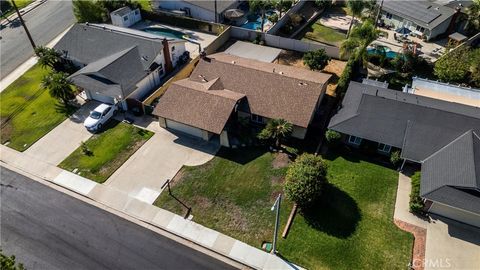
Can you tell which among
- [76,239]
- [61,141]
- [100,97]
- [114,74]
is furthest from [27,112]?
[76,239]

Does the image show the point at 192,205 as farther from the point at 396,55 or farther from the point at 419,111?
the point at 396,55

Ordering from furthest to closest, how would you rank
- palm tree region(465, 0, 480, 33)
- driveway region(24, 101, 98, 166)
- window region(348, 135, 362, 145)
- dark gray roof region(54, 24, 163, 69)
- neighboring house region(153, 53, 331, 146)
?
palm tree region(465, 0, 480, 33) → dark gray roof region(54, 24, 163, 69) → driveway region(24, 101, 98, 166) → neighboring house region(153, 53, 331, 146) → window region(348, 135, 362, 145)

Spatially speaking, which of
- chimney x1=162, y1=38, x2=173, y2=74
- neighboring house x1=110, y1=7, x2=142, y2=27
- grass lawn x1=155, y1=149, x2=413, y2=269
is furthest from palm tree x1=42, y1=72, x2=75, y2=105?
neighboring house x1=110, y1=7, x2=142, y2=27

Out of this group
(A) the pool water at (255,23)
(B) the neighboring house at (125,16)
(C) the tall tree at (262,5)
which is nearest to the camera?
(C) the tall tree at (262,5)

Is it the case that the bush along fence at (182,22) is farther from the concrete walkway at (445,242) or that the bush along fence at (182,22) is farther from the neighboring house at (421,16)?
the concrete walkway at (445,242)

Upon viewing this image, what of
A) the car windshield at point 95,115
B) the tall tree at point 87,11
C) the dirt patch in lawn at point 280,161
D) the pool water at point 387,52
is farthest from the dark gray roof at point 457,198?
the tall tree at point 87,11

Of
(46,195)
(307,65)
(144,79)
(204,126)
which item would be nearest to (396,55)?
(307,65)

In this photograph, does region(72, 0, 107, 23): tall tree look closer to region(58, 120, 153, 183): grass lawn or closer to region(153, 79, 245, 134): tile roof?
region(58, 120, 153, 183): grass lawn
